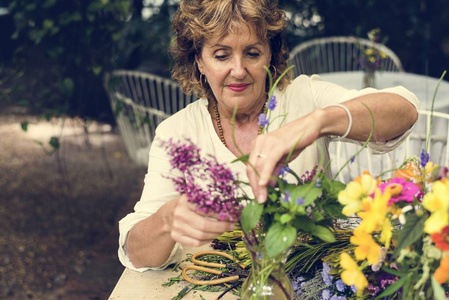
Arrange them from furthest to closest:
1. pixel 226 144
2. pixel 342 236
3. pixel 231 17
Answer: pixel 226 144 → pixel 231 17 → pixel 342 236

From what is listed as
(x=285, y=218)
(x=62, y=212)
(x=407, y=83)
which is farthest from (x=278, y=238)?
(x=62, y=212)

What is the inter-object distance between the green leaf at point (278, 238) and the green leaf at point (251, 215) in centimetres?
3

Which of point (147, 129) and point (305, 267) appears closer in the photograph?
point (305, 267)

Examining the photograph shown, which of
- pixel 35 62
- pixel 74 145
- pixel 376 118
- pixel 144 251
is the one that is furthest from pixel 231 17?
pixel 74 145

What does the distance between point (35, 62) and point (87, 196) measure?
118cm

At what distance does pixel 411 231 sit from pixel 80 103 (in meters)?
3.40

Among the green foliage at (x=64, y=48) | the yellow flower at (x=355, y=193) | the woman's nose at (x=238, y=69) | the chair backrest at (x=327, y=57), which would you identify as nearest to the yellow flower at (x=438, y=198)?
the yellow flower at (x=355, y=193)

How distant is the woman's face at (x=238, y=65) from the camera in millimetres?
1580

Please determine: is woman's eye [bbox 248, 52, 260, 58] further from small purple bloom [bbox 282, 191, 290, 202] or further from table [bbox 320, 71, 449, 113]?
table [bbox 320, 71, 449, 113]

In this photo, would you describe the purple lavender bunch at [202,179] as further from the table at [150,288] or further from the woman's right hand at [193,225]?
the table at [150,288]

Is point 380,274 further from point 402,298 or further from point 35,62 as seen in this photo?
point 35,62

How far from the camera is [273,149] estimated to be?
993mm

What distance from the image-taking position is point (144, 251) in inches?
50.8

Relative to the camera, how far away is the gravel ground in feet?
10.8
